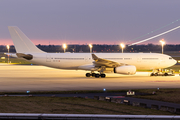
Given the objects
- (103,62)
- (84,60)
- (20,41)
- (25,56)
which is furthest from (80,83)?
(20,41)

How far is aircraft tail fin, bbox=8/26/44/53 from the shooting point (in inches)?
1871

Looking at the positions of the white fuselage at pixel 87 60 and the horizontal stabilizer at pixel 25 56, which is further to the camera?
the white fuselage at pixel 87 60

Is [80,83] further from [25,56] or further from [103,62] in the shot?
[25,56]

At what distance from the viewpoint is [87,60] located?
48.8m

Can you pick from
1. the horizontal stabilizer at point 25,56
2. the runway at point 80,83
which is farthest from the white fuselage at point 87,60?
the runway at point 80,83

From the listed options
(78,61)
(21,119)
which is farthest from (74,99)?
(78,61)

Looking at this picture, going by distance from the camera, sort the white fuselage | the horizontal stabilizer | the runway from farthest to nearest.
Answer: the white fuselage
the horizontal stabilizer
the runway

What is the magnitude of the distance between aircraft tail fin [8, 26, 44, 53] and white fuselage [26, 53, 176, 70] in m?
1.65

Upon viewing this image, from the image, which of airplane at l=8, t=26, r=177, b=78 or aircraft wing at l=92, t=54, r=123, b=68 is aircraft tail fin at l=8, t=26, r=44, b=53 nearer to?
airplane at l=8, t=26, r=177, b=78

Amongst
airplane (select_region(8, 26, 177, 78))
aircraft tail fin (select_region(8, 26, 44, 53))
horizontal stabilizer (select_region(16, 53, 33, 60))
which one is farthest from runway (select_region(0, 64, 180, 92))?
aircraft tail fin (select_region(8, 26, 44, 53))

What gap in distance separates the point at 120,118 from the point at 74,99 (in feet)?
33.7

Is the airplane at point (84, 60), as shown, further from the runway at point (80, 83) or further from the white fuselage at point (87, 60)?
the runway at point (80, 83)

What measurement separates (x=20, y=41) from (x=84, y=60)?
36.8 ft

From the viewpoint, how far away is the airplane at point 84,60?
4694cm
